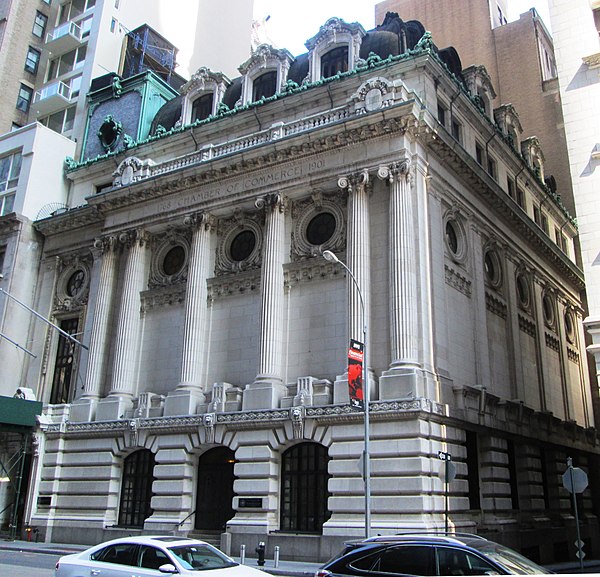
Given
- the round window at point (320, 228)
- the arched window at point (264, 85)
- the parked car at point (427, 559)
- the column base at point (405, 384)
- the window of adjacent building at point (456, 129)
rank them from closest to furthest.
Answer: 1. the parked car at point (427, 559)
2. the column base at point (405, 384)
3. the round window at point (320, 228)
4. the window of adjacent building at point (456, 129)
5. the arched window at point (264, 85)

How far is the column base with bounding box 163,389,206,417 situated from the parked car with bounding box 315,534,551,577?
68.3ft

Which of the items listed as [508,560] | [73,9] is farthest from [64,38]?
[508,560]

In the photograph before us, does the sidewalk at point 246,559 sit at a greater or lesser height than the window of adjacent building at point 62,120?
lesser

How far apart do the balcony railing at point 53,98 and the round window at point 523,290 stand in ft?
115

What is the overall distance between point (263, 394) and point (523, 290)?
19.3 metres

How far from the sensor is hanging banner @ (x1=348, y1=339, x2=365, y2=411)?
23.3 metres

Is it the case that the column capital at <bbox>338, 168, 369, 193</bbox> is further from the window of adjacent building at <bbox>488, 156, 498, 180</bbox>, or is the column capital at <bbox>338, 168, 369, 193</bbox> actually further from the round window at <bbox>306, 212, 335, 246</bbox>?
the window of adjacent building at <bbox>488, 156, 498, 180</bbox>

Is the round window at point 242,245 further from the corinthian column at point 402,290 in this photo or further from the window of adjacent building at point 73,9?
the window of adjacent building at point 73,9

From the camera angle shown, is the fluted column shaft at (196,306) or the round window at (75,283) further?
the round window at (75,283)

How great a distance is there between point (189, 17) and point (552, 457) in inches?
1835

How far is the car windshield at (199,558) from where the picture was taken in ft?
42.0

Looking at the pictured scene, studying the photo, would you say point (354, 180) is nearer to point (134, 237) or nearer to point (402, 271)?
point (402, 271)

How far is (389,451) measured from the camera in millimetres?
25812

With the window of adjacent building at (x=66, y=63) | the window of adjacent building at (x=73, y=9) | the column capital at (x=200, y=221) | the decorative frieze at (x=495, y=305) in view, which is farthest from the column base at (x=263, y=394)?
the window of adjacent building at (x=73, y=9)
